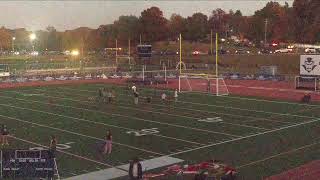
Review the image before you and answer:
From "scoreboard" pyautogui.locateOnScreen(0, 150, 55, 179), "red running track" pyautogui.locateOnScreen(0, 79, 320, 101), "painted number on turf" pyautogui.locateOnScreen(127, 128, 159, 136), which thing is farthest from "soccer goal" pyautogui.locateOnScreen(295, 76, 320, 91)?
"scoreboard" pyautogui.locateOnScreen(0, 150, 55, 179)

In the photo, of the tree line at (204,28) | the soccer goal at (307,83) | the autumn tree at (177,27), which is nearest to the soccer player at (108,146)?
the soccer goal at (307,83)

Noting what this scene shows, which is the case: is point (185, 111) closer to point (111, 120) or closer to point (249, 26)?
point (111, 120)

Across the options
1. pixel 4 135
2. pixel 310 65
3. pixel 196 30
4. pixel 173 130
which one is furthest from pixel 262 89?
pixel 196 30

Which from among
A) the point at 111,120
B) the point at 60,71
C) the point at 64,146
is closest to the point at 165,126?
the point at 111,120

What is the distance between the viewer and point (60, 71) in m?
72.2

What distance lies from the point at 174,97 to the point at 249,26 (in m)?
80.5

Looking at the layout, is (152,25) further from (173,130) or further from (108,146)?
(108,146)

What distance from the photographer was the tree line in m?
88.9

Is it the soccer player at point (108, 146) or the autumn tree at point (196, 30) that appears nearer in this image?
the soccer player at point (108, 146)

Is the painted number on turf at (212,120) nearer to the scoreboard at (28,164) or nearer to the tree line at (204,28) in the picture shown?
the scoreboard at (28,164)

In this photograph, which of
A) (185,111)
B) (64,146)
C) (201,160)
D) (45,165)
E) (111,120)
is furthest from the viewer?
(185,111)

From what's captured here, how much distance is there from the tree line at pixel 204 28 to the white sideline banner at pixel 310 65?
42.6 metres

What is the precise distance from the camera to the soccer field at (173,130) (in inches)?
748

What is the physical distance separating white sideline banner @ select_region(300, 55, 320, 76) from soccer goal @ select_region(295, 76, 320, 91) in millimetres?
503
